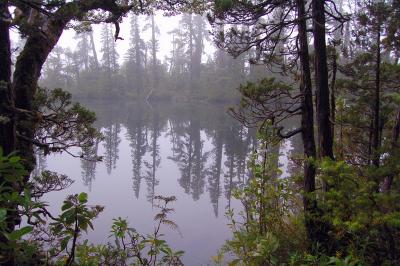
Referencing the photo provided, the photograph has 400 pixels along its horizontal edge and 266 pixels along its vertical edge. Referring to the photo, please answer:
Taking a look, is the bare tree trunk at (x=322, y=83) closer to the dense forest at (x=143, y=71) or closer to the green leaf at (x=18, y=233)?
the green leaf at (x=18, y=233)

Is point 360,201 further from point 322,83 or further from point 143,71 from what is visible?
point 143,71

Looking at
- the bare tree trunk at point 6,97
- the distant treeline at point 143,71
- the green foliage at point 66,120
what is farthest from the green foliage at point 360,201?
the distant treeline at point 143,71

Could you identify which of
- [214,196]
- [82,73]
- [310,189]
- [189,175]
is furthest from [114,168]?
[82,73]

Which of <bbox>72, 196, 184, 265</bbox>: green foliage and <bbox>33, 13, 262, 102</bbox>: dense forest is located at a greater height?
<bbox>33, 13, 262, 102</bbox>: dense forest

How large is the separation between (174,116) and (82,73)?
854 inches

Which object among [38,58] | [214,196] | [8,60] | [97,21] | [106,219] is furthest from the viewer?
[214,196]

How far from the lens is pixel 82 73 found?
46.8 metres

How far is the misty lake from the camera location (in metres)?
8.36

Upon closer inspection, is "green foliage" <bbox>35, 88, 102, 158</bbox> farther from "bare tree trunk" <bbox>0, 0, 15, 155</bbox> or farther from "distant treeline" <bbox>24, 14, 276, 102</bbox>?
"distant treeline" <bbox>24, 14, 276, 102</bbox>

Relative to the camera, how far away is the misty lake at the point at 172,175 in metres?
8.36

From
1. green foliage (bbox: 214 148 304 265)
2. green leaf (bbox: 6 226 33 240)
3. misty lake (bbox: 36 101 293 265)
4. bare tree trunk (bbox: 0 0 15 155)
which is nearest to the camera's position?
green leaf (bbox: 6 226 33 240)

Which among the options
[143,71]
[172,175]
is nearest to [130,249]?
[172,175]

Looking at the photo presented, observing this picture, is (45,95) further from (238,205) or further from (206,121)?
(206,121)

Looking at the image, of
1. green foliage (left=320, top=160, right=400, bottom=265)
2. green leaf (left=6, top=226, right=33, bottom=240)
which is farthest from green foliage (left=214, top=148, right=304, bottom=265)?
green leaf (left=6, top=226, right=33, bottom=240)
